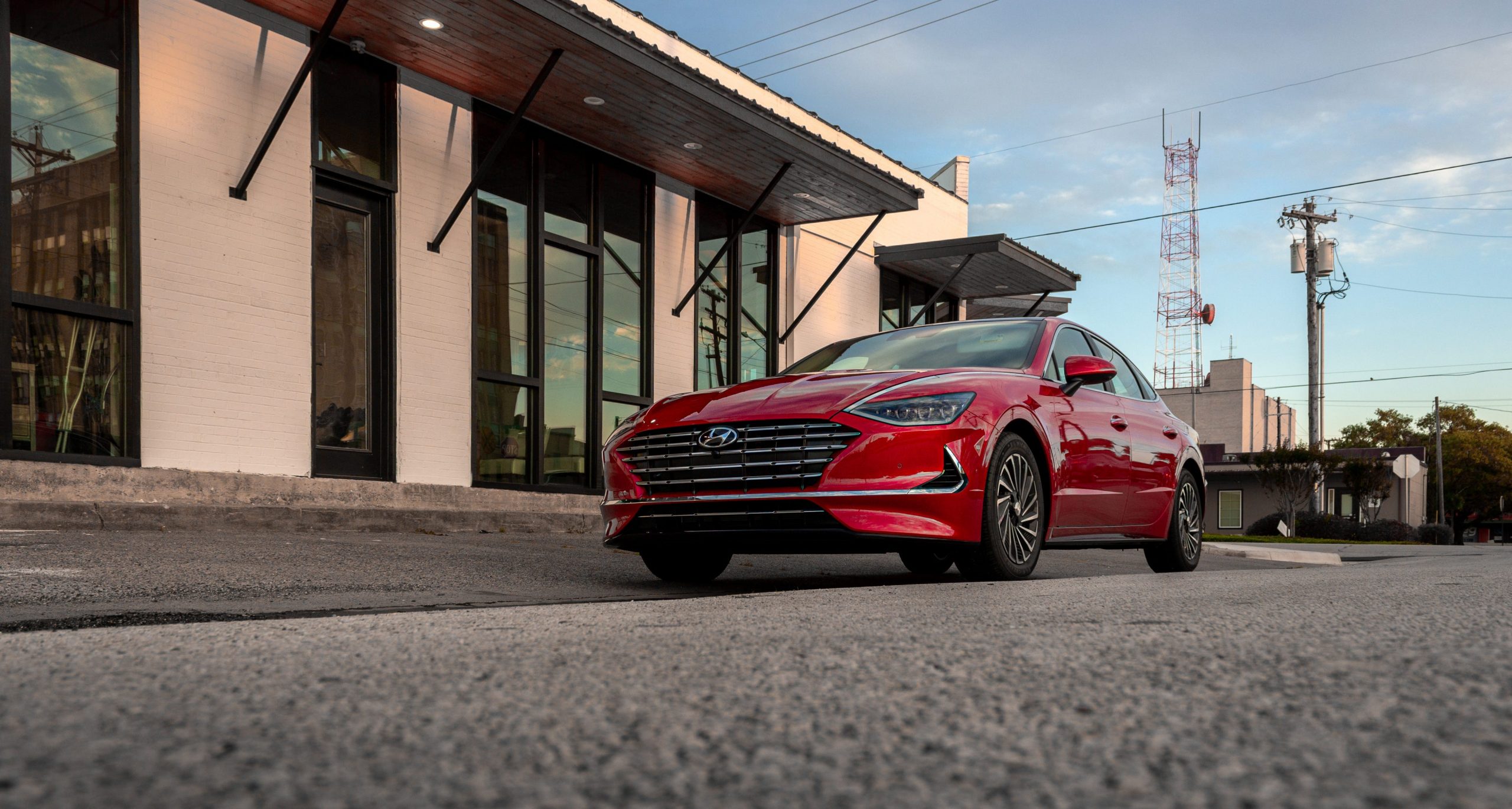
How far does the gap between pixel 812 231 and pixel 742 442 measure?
15.4 m

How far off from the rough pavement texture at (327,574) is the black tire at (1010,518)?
437 mm

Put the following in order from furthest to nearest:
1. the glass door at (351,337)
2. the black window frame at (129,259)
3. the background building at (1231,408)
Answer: the background building at (1231,408) → the glass door at (351,337) → the black window frame at (129,259)

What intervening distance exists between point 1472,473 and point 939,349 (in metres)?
81.1

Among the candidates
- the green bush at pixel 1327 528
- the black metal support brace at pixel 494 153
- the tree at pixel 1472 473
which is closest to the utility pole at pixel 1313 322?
the green bush at pixel 1327 528

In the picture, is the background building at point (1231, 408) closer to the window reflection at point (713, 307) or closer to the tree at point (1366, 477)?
the tree at point (1366, 477)

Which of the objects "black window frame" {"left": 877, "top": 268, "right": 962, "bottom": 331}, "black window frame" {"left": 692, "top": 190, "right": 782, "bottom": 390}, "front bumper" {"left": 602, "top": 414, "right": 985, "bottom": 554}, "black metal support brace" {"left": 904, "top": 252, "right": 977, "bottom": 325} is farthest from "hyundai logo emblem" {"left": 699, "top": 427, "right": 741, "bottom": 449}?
"black window frame" {"left": 877, "top": 268, "right": 962, "bottom": 331}

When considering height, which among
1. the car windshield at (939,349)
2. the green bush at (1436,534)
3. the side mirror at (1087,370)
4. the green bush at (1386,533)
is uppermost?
the car windshield at (939,349)


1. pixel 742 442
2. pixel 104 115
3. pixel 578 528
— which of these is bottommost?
pixel 578 528

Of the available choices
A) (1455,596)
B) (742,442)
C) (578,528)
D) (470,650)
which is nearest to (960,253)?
(578,528)

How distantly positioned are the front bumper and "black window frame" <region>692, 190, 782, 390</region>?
11.9m

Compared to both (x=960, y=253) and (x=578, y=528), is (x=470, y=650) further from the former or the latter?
(x=960, y=253)

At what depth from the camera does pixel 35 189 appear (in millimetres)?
9508

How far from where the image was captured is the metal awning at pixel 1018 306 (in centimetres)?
2625

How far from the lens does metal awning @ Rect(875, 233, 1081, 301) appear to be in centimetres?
2081
